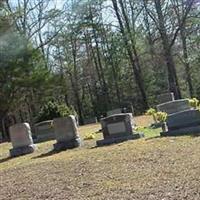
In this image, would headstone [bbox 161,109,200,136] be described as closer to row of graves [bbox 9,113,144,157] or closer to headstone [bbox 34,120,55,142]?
row of graves [bbox 9,113,144,157]

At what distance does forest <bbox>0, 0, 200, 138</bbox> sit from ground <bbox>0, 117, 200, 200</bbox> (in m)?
11.5

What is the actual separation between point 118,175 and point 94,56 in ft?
143

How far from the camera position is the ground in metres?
7.41

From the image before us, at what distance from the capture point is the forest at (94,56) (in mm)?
33750

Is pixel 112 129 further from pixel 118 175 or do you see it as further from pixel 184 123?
pixel 118 175

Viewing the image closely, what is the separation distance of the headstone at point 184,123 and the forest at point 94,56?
9.64 metres

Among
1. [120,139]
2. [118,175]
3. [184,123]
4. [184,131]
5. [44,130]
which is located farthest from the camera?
[44,130]

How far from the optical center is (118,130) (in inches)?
602

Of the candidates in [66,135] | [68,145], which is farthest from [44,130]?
[68,145]

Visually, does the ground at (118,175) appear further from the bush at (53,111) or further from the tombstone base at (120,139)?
the bush at (53,111)

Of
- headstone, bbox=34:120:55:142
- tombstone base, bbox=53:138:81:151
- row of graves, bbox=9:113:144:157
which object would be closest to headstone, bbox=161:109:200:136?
row of graves, bbox=9:113:144:157

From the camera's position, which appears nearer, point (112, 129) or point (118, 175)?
point (118, 175)

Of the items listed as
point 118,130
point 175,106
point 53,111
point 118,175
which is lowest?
point 118,175

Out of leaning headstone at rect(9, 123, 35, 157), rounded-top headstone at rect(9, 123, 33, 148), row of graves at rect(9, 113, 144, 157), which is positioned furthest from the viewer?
rounded-top headstone at rect(9, 123, 33, 148)
